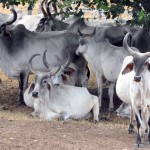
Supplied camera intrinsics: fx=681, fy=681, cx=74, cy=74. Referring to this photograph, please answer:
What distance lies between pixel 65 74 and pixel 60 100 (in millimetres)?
1480

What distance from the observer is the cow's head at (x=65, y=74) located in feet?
43.3

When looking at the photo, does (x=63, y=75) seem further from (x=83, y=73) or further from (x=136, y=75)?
(x=136, y=75)

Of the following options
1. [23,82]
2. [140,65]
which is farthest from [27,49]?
[140,65]

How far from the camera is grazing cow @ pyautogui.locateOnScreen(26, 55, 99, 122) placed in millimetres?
12273

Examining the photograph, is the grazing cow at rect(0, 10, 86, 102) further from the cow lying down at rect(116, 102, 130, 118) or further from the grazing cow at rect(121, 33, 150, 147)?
the grazing cow at rect(121, 33, 150, 147)

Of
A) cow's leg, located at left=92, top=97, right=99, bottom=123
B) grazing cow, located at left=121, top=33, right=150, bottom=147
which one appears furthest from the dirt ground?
cow's leg, located at left=92, top=97, right=99, bottom=123

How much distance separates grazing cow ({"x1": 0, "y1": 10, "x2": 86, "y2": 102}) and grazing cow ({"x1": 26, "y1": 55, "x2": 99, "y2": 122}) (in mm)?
1758

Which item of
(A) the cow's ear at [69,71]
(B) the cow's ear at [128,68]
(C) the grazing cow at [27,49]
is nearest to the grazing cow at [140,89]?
(B) the cow's ear at [128,68]

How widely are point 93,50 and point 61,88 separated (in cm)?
196

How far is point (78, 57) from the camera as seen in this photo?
15078mm

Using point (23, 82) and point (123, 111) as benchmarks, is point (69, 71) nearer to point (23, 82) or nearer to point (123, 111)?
point (23, 82)

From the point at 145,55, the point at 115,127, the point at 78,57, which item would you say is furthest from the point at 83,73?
the point at 145,55

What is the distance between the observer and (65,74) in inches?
550

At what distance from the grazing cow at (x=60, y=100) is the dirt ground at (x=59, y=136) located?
51 centimetres
